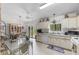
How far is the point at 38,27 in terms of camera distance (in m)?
2.21

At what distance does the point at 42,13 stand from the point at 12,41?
2.11 ft

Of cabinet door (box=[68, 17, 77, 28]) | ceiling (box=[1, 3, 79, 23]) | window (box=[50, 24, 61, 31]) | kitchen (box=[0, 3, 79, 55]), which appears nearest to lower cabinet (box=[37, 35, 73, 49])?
kitchen (box=[0, 3, 79, 55])

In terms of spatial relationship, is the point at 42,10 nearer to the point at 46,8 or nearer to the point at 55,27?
the point at 46,8

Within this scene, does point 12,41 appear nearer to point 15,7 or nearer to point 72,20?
point 15,7

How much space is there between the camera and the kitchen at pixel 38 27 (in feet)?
7.02

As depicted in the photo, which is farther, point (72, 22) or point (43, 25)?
point (43, 25)

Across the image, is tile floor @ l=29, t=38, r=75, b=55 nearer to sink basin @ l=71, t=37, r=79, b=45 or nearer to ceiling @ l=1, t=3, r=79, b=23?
sink basin @ l=71, t=37, r=79, b=45

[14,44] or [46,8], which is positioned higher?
[46,8]

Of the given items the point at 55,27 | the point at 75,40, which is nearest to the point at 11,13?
the point at 55,27


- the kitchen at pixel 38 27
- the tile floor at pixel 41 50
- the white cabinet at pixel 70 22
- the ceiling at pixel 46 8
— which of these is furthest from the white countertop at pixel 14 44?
the white cabinet at pixel 70 22

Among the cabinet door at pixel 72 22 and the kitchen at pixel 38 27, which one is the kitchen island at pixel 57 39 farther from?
the cabinet door at pixel 72 22

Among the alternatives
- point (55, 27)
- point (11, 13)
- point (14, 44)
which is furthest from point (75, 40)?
point (11, 13)

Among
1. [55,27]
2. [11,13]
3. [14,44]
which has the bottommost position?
[14,44]

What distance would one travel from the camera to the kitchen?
214cm
